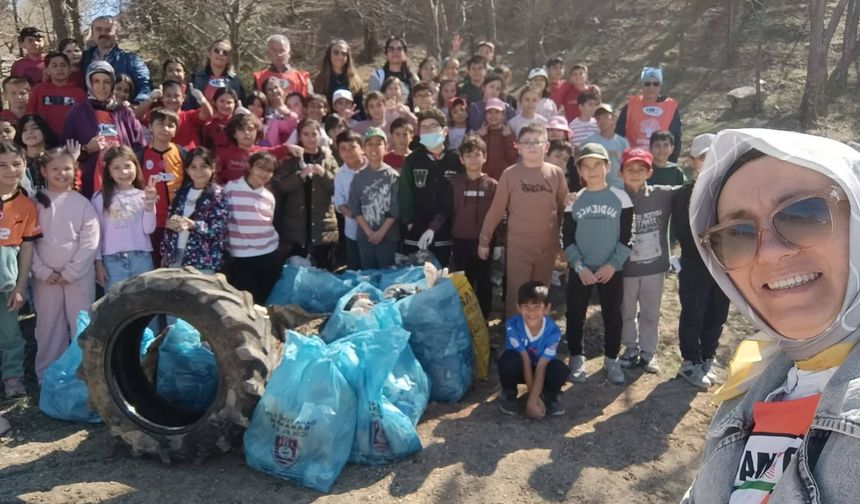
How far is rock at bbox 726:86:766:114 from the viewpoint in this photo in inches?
487

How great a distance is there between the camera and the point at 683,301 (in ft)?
16.5

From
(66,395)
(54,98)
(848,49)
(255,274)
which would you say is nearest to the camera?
(66,395)

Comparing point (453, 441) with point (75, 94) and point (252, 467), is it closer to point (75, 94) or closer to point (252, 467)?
point (252, 467)

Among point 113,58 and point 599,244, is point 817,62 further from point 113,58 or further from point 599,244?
point 113,58

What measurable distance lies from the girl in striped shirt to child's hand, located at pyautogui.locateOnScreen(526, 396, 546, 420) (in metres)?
2.26

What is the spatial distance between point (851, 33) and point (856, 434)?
1344cm

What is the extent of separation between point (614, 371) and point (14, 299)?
163 inches

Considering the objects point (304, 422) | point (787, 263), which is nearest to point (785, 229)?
point (787, 263)

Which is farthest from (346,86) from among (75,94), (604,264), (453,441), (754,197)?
(754,197)

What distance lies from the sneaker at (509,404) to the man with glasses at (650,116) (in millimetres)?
3523

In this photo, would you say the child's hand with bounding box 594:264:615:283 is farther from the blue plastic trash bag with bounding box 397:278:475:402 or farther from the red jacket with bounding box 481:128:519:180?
the red jacket with bounding box 481:128:519:180

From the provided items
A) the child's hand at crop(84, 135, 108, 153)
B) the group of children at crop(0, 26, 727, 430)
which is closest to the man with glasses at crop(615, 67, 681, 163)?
the group of children at crop(0, 26, 727, 430)

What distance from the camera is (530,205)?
5.27 meters

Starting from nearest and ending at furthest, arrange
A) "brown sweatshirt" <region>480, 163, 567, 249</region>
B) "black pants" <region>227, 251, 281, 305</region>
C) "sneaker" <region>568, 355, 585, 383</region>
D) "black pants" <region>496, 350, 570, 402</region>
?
"black pants" <region>496, 350, 570, 402</region>, "sneaker" <region>568, 355, 585, 383</region>, "brown sweatshirt" <region>480, 163, 567, 249</region>, "black pants" <region>227, 251, 281, 305</region>
